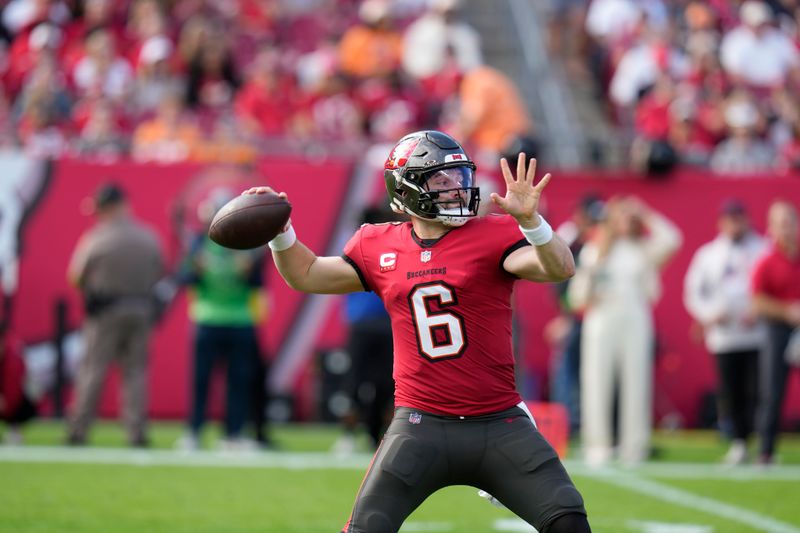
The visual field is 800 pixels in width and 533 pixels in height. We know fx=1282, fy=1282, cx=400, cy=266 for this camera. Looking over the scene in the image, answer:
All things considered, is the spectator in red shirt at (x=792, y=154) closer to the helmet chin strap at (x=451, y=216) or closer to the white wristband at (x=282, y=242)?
the helmet chin strap at (x=451, y=216)

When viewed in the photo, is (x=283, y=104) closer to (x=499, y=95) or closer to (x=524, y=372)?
(x=499, y=95)

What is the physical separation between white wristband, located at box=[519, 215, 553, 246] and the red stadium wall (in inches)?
315

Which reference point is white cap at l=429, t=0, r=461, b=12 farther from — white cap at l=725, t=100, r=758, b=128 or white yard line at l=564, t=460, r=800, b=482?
white yard line at l=564, t=460, r=800, b=482

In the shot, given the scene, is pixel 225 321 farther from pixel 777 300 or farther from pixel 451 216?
pixel 451 216

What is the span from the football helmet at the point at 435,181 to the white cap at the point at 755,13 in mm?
13150

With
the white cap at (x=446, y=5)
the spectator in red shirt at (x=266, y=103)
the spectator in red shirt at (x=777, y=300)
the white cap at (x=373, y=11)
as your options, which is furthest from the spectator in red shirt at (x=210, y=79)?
the spectator in red shirt at (x=777, y=300)

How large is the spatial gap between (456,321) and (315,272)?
0.63 metres

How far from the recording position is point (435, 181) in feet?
16.0

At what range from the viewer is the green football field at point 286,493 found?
24.1 feet

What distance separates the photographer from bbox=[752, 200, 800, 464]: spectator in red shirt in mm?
9953

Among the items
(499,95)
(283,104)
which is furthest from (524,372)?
(283,104)

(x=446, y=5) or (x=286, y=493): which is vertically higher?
(x=446, y=5)

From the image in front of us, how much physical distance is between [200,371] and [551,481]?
20.5 feet

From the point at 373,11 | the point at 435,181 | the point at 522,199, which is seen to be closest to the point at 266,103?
the point at 373,11
